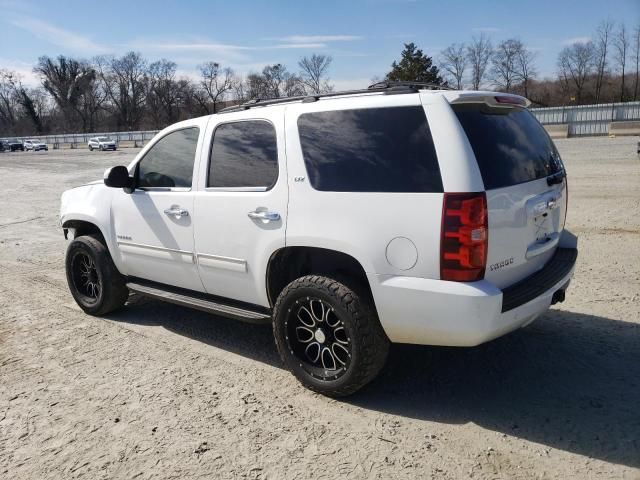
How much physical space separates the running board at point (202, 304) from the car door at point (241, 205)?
93 mm

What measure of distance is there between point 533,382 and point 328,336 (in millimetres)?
1482

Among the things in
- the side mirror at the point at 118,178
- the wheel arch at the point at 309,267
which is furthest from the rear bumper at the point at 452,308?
the side mirror at the point at 118,178

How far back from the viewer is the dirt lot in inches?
113

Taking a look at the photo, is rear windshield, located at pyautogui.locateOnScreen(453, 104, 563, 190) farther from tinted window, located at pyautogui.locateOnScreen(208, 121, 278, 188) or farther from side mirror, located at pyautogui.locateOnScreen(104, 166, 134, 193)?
side mirror, located at pyautogui.locateOnScreen(104, 166, 134, 193)

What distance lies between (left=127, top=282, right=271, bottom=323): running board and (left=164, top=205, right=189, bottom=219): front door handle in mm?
703

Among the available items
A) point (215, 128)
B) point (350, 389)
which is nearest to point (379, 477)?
point (350, 389)

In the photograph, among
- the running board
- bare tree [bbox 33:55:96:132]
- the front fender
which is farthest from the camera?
bare tree [bbox 33:55:96:132]

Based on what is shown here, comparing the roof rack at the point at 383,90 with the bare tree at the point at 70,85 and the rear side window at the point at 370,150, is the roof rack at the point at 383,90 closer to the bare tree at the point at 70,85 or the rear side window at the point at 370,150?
the rear side window at the point at 370,150

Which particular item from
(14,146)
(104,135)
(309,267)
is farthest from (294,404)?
(14,146)

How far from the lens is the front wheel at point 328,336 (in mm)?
3301

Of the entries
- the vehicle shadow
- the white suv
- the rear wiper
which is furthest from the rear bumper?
the rear wiper

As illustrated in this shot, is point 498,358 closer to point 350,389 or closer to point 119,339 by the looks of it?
point 350,389

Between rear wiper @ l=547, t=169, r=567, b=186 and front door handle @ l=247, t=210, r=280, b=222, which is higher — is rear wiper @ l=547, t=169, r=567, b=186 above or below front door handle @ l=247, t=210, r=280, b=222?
above

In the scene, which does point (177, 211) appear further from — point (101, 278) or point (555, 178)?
point (555, 178)
